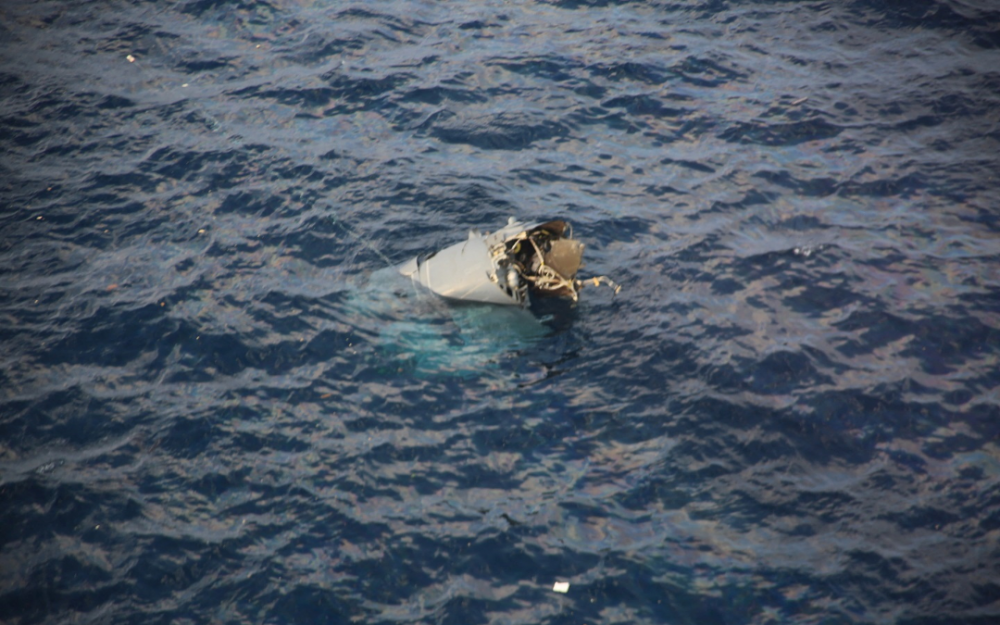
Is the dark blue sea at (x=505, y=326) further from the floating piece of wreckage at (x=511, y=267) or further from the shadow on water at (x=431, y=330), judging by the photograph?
the floating piece of wreckage at (x=511, y=267)

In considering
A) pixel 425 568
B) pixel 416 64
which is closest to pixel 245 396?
pixel 425 568

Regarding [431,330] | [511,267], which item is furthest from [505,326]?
[431,330]

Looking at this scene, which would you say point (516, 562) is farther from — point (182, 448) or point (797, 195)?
point (797, 195)

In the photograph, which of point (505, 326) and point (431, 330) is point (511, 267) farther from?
point (431, 330)

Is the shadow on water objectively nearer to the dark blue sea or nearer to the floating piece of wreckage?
the dark blue sea

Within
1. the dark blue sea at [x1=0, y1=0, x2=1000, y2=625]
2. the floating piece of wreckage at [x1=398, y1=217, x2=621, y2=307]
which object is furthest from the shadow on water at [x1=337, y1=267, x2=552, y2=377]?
the floating piece of wreckage at [x1=398, y1=217, x2=621, y2=307]
